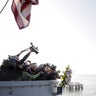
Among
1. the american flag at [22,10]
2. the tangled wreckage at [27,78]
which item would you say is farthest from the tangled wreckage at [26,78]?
the american flag at [22,10]

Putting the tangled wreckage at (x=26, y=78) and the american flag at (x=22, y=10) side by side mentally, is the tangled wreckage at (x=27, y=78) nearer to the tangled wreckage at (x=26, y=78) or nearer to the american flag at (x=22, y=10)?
the tangled wreckage at (x=26, y=78)

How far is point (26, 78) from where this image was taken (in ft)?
34.8

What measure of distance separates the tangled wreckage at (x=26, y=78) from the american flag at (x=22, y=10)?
2.53 ft

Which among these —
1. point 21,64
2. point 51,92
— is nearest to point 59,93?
point 51,92

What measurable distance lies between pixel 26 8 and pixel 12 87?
100 inches

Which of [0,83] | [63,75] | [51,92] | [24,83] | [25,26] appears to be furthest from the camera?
[63,75]

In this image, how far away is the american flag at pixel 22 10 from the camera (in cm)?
1105

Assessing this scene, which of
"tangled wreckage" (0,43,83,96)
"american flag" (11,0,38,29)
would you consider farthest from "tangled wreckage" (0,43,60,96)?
"american flag" (11,0,38,29)

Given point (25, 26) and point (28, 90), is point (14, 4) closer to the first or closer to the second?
point (25, 26)

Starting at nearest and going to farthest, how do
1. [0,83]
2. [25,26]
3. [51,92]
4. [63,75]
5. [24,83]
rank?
[0,83], [24,83], [25,26], [51,92], [63,75]

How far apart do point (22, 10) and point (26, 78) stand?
202cm

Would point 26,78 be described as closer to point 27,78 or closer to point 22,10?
point 27,78

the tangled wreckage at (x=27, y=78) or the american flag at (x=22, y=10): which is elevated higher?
the american flag at (x=22, y=10)

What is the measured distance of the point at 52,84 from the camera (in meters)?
11.8
